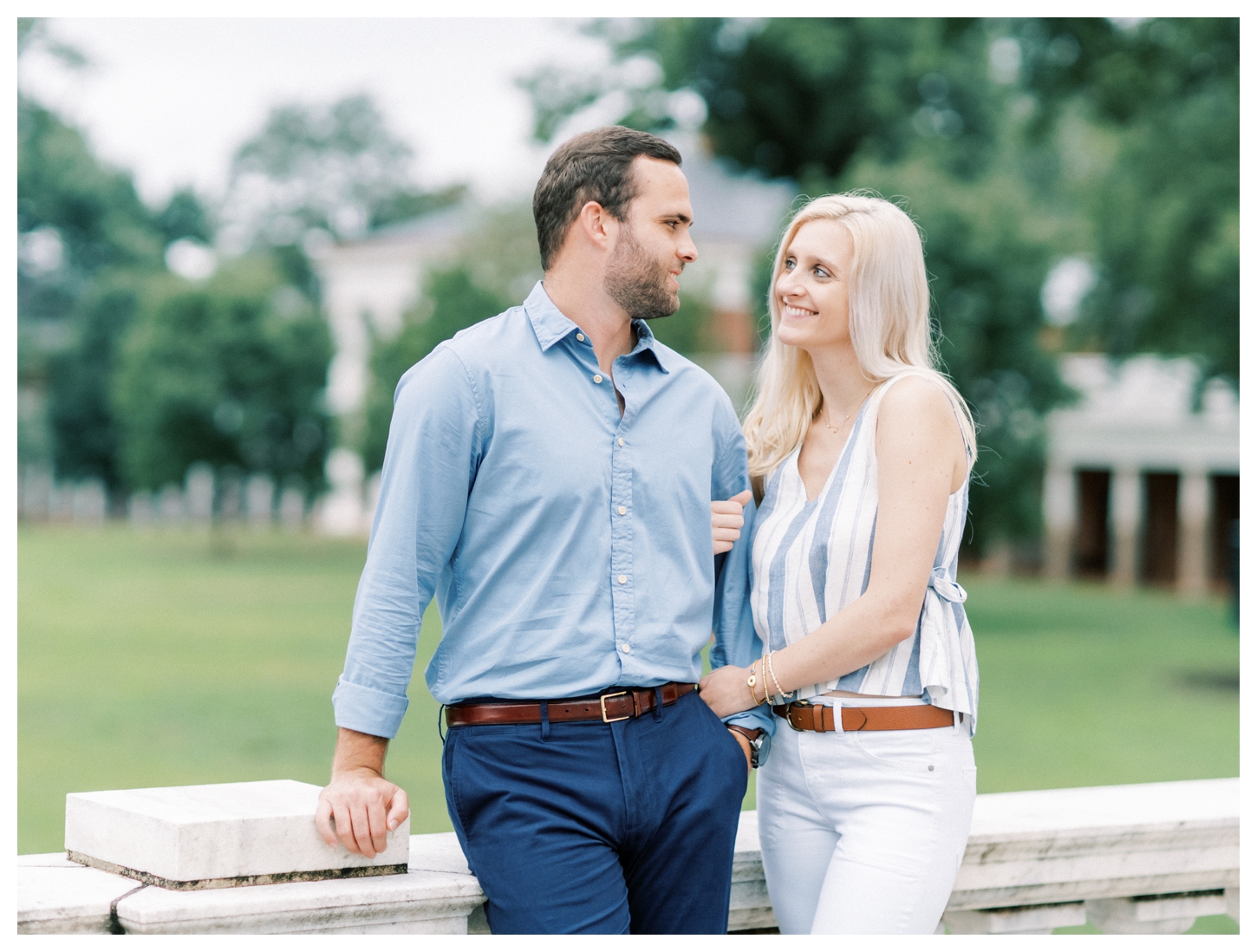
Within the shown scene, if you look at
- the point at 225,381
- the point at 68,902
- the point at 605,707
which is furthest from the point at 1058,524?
the point at 68,902

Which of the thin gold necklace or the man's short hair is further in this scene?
the thin gold necklace


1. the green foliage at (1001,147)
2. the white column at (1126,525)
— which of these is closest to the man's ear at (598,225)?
the green foliage at (1001,147)

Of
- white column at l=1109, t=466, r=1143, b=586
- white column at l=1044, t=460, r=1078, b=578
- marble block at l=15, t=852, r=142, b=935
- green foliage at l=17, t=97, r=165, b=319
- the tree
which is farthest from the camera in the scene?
the tree

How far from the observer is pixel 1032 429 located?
23797mm

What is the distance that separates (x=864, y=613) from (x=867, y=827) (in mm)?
430

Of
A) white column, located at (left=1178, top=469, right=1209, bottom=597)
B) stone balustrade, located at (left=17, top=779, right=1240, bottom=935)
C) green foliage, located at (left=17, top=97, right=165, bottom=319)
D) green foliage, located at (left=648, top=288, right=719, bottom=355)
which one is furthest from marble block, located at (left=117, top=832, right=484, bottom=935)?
green foliage, located at (left=17, top=97, right=165, bottom=319)

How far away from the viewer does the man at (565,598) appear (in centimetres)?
277

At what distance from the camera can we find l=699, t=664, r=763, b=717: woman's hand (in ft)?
10.1

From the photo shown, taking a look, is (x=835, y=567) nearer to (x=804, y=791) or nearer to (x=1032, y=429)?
(x=804, y=791)

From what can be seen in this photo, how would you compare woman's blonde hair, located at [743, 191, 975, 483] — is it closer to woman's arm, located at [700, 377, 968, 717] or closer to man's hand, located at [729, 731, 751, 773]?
woman's arm, located at [700, 377, 968, 717]

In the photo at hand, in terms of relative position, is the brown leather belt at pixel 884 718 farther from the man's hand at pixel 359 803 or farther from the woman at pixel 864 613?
the man's hand at pixel 359 803

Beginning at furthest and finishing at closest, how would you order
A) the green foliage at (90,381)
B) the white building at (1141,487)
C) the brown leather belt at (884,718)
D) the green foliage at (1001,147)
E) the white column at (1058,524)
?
the green foliage at (90,381), the white column at (1058,524), the white building at (1141,487), the green foliage at (1001,147), the brown leather belt at (884,718)

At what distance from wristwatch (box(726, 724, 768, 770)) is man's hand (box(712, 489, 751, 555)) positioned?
375 millimetres

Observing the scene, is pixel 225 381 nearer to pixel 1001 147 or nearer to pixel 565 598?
pixel 1001 147
